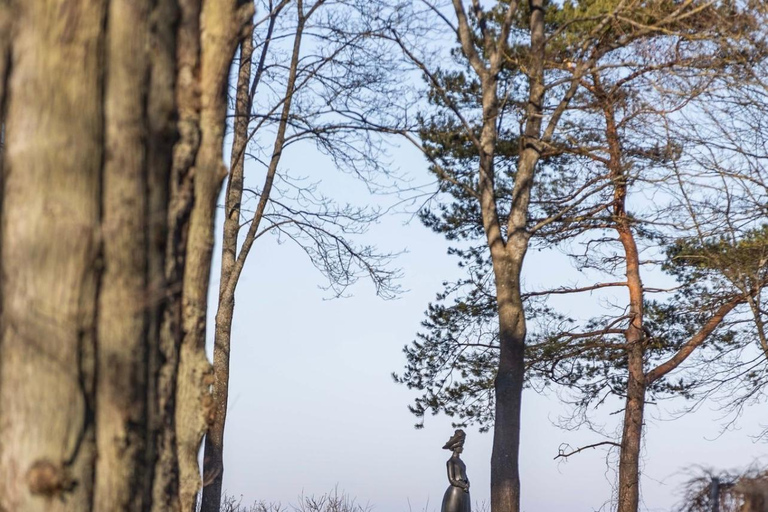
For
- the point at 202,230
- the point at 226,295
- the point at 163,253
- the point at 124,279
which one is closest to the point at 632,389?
the point at 226,295

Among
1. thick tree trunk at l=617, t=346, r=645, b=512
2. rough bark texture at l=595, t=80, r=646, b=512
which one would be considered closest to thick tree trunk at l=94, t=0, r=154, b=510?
rough bark texture at l=595, t=80, r=646, b=512

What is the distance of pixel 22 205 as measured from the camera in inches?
110

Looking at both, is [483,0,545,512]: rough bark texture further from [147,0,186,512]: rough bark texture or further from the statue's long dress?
[147,0,186,512]: rough bark texture

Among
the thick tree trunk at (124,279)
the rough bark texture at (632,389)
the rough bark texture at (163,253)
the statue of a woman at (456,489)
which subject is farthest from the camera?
the rough bark texture at (632,389)

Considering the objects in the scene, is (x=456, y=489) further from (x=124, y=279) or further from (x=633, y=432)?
(x=124, y=279)

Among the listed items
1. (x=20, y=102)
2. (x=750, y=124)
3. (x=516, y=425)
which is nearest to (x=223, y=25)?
(x=20, y=102)

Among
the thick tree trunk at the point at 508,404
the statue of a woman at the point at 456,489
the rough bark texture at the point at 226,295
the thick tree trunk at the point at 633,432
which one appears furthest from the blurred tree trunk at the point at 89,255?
the thick tree trunk at the point at 633,432

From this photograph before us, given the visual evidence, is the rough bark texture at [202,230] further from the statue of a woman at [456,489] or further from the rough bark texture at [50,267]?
the statue of a woman at [456,489]

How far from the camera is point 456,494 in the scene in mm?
12188

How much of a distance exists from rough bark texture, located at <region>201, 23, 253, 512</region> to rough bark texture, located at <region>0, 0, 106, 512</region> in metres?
9.14

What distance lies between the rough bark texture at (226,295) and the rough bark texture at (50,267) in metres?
9.14

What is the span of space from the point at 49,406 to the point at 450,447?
1019 cm

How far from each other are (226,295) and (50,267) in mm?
10502

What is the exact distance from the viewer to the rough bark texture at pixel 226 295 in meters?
12.4
